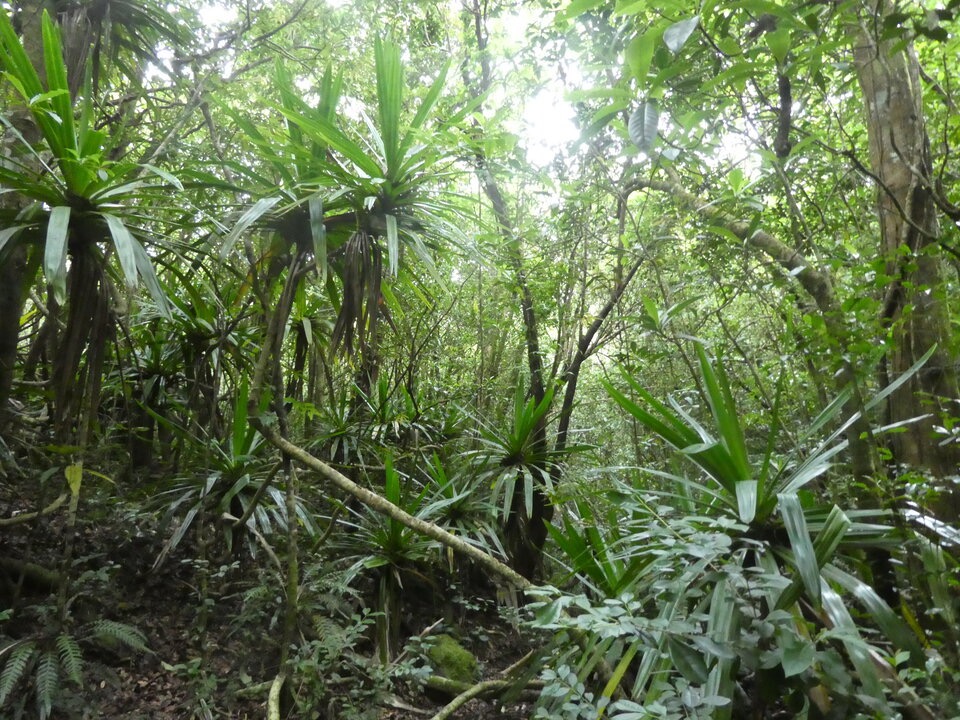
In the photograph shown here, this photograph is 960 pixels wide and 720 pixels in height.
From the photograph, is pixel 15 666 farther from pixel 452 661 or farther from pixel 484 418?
pixel 484 418

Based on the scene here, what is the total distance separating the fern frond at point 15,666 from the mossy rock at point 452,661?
1.53m

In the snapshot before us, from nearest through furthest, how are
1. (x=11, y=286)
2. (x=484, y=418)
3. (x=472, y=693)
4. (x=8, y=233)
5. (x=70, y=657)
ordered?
1. (x=8, y=233)
2. (x=70, y=657)
3. (x=472, y=693)
4. (x=11, y=286)
5. (x=484, y=418)

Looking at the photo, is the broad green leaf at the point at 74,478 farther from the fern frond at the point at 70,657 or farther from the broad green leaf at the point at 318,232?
the broad green leaf at the point at 318,232

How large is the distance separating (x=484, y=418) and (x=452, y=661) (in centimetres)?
180

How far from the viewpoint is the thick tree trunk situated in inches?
72.7

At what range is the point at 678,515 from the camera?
2.11m

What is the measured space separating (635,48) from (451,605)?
2989 millimetres

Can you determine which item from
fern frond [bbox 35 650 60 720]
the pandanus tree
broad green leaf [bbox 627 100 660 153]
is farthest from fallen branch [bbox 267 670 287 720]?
broad green leaf [bbox 627 100 660 153]

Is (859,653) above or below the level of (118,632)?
above

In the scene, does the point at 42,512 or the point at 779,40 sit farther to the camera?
the point at 42,512

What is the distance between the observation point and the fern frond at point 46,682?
1.91m

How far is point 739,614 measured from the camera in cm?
144

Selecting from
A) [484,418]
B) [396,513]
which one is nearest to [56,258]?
[396,513]

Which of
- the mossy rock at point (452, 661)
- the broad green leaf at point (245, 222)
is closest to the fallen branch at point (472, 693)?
the mossy rock at point (452, 661)
